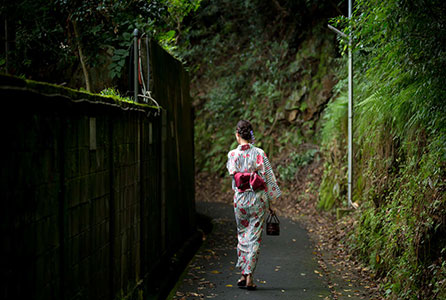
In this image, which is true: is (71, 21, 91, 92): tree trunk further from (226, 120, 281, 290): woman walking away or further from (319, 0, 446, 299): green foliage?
(319, 0, 446, 299): green foliage

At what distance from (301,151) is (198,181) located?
502 cm

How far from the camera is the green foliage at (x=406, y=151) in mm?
5246

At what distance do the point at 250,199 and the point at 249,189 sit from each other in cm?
14

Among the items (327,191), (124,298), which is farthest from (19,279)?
(327,191)

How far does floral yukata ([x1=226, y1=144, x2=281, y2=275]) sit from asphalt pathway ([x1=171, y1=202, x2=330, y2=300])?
0.49 metres

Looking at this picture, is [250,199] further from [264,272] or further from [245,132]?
[264,272]

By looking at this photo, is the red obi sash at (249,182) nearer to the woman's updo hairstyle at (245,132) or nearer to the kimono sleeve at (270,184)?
the kimono sleeve at (270,184)

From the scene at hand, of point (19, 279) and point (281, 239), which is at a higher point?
point (19, 279)

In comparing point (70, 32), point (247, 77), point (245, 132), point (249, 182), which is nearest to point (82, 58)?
point (70, 32)

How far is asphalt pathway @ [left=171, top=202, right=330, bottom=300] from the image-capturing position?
6.49 metres

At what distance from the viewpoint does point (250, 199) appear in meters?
7.13

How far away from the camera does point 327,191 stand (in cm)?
1295

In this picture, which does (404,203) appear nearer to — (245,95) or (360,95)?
(360,95)

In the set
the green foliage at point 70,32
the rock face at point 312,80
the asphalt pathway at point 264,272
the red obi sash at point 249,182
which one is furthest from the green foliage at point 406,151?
the rock face at point 312,80
